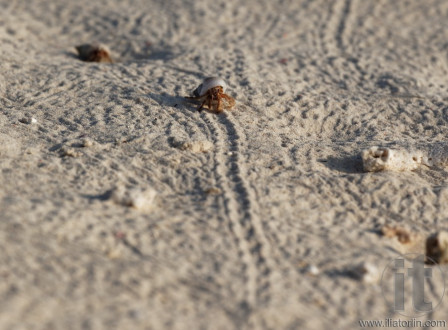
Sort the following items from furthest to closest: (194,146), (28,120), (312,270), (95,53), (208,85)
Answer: (95,53), (208,85), (28,120), (194,146), (312,270)

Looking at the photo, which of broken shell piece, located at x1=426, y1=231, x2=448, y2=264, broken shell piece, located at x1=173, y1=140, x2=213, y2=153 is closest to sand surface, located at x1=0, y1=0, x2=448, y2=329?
broken shell piece, located at x1=173, y1=140, x2=213, y2=153

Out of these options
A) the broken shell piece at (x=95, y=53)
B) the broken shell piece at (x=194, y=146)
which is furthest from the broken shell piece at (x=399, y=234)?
the broken shell piece at (x=95, y=53)

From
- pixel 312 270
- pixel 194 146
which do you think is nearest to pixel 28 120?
pixel 194 146

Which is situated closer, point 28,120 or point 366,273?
A: point 366,273

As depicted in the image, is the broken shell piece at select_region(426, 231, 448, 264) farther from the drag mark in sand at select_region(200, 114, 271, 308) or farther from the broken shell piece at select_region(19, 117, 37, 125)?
the broken shell piece at select_region(19, 117, 37, 125)

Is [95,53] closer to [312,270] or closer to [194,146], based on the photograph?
[194,146]

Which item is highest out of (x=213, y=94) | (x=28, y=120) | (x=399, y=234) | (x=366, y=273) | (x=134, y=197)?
(x=213, y=94)

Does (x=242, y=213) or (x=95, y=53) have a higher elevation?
(x=95, y=53)

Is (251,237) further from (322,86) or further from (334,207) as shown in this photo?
(322,86)
